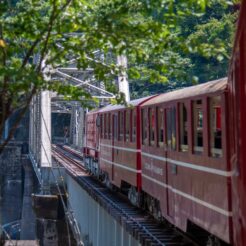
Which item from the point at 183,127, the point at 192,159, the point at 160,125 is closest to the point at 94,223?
the point at 160,125

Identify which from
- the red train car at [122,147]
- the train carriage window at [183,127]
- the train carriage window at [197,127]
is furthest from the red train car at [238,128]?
the red train car at [122,147]

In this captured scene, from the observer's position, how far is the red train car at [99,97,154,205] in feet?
54.2

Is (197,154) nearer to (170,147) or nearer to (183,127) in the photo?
(183,127)

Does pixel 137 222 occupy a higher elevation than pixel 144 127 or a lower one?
lower

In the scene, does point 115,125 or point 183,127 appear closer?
point 183,127

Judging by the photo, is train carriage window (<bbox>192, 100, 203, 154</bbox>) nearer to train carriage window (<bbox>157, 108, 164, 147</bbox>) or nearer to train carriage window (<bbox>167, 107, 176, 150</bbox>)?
train carriage window (<bbox>167, 107, 176, 150</bbox>)

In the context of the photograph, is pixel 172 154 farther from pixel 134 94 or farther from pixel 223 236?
pixel 134 94

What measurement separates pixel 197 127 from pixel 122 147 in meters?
8.33

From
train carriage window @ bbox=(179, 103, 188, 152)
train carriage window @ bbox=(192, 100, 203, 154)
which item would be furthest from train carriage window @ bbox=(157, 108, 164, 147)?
train carriage window @ bbox=(192, 100, 203, 154)

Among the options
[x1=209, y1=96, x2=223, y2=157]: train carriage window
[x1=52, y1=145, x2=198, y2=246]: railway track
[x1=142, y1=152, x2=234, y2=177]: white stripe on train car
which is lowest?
[x1=52, y1=145, x2=198, y2=246]: railway track

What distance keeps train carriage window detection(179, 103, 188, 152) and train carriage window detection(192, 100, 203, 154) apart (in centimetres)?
66

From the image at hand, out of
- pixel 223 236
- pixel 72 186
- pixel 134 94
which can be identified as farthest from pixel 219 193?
pixel 134 94

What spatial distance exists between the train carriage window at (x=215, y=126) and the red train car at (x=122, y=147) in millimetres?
5059

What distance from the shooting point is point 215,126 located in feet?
31.0
